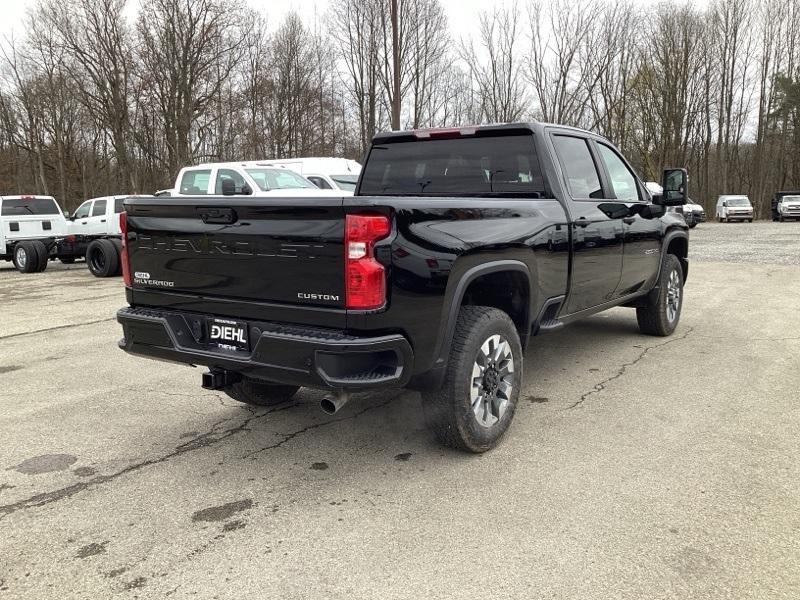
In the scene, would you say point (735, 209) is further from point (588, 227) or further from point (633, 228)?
point (588, 227)

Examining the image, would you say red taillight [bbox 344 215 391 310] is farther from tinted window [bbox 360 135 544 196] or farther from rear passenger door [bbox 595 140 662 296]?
rear passenger door [bbox 595 140 662 296]

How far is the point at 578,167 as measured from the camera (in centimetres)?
479

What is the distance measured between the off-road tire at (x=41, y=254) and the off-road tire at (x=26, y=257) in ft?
0.14

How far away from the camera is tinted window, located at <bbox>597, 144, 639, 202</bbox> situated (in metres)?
5.28

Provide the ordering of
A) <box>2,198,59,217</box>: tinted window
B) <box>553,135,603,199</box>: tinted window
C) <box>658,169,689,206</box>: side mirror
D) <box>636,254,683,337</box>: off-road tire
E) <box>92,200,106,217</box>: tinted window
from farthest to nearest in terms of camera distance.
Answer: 1. <box>92,200,106,217</box>: tinted window
2. <box>2,198,59,217</box>: tinted window
3. <box>636,254,683,337</box>: off-road tire
4. <box>658,169,689,206</box>: side mirror
5. <box>553,135,603,199</box>: tinted window

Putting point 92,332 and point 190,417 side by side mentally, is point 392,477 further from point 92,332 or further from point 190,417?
point 92,332

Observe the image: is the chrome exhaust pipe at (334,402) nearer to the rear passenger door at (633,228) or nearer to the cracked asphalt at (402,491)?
the cracked asphalt at (402,491)

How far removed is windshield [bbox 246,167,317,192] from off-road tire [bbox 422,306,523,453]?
390 inches

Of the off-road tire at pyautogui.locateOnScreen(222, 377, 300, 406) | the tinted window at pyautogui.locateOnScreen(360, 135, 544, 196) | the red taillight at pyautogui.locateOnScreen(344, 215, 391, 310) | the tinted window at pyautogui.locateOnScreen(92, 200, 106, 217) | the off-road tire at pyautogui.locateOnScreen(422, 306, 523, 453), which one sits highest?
the tinted window at pyautogui.locateOnScreen(360, 135, 544, 196)

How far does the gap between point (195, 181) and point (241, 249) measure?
11349 millimetres

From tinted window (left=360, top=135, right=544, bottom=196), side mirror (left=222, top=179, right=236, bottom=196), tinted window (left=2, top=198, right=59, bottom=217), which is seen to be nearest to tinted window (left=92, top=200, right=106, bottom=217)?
tinted window (left=2, top=198, right=59, bottom=217)

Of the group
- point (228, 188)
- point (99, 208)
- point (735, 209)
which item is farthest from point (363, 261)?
point (735, 209)

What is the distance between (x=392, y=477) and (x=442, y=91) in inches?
1391

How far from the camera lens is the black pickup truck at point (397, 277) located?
288 cm
